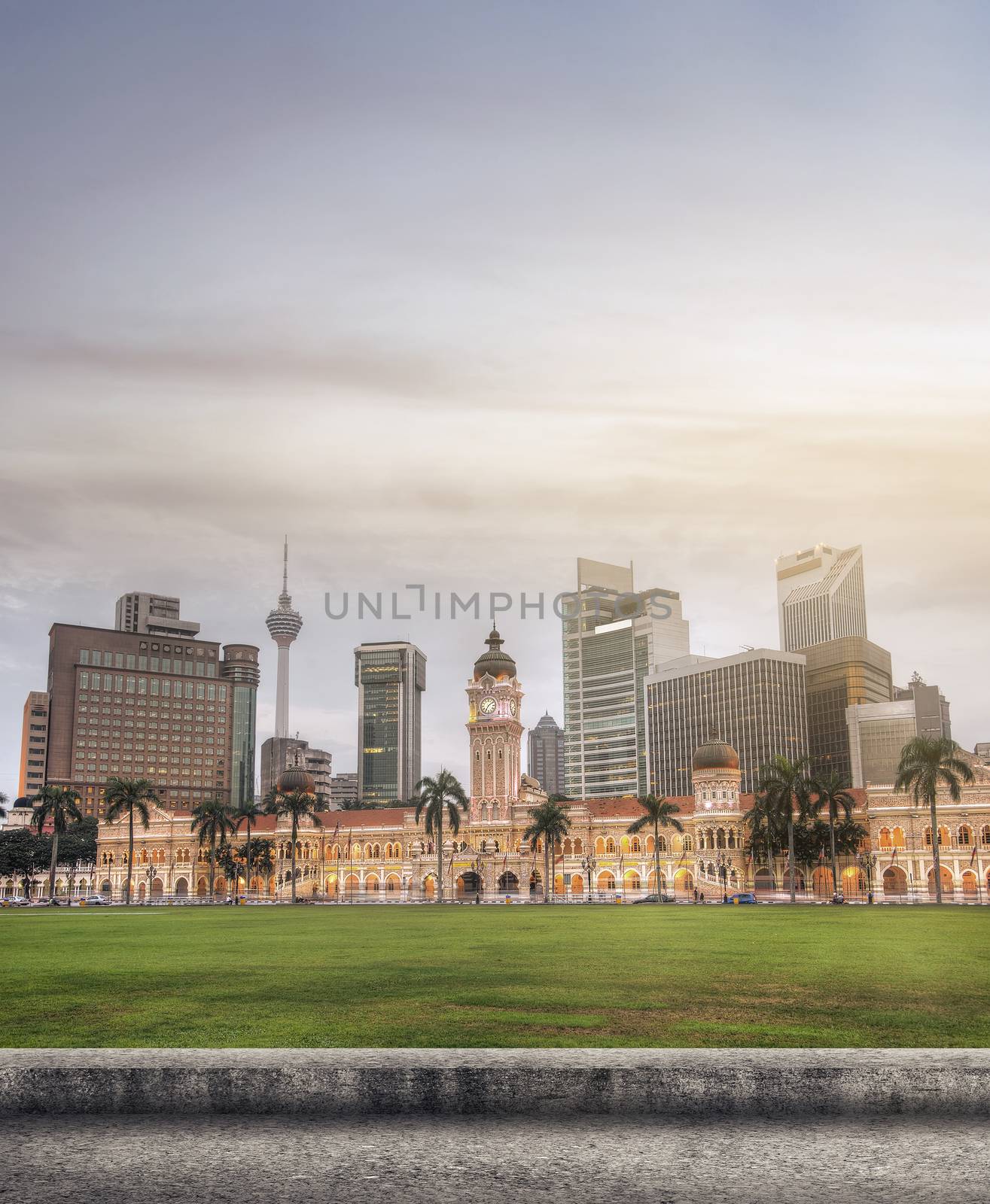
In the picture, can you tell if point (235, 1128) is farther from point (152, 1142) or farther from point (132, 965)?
point (132, 965)

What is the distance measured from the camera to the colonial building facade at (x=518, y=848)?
382 feet

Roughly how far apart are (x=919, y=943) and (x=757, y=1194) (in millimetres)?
31096

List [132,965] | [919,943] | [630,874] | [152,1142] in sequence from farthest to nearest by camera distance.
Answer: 1. [630,874]
2. [919,943]
3. [132,965]
4. [152,1142]

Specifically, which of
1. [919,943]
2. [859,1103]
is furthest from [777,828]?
[859,1103]

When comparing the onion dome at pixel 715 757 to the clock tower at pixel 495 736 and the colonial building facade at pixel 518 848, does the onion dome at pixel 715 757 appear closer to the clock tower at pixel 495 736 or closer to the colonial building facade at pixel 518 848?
the colonial building facade at pixel 518 848

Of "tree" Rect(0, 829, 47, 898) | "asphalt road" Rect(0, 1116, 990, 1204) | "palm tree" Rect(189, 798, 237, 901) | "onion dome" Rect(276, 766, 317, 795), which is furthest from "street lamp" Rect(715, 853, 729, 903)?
"asphalt road" Rect(0, 1116, 990, 1204)

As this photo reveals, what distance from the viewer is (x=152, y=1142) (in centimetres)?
989

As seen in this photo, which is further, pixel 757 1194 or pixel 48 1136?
pixel 48 1136

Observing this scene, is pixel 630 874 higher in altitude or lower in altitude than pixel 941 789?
lower

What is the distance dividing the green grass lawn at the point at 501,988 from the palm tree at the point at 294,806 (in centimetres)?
8243

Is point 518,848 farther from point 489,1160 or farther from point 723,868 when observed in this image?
point 489,1160

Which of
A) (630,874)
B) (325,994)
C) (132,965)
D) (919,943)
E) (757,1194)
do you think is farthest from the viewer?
(630,874)

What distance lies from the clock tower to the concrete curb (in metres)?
132

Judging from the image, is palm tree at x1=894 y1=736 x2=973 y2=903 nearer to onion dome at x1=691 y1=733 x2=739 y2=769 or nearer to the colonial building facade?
the colonial building facade
